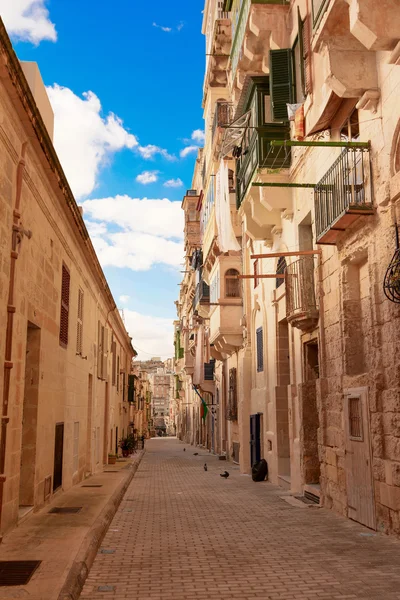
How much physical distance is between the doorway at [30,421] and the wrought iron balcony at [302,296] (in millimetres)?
5089

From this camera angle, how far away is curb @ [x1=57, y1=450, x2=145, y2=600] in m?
5.33

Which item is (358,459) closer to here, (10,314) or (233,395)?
(10,314)

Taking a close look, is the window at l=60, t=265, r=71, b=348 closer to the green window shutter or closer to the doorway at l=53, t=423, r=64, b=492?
the doorway at l=53, t=423, r=64, b=492

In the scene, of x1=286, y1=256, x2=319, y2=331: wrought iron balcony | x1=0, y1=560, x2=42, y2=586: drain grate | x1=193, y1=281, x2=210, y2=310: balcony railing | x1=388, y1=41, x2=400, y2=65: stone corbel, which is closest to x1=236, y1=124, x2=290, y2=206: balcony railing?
x1=286, y1=256, x2=319, y2=331: wrought iron balcony

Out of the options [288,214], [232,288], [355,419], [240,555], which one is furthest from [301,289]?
[232,288]

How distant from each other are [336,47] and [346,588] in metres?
7.16

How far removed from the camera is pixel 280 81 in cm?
1243

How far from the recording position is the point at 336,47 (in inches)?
336

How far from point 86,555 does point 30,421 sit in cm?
368

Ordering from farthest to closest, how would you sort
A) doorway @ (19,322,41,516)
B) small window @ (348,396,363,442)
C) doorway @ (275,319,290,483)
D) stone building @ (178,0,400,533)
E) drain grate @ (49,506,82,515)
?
1. doorway @ (275,319,290,483)
2. drain grate @ (49,506,82,515)
3. doorway @ (19,322,41,516)
4. small window @ (348,396,363,442)
5. stone building @ (178,0,400,533)

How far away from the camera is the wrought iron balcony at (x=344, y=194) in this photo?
8609 millimetres

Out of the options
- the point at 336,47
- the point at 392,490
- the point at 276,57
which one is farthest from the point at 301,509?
the point at 276,57

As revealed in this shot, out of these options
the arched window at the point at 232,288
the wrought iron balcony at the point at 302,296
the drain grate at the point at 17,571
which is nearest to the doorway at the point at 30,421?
the drain grate at the point at 17,571

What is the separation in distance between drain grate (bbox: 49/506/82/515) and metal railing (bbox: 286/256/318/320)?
555 cm
